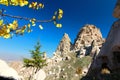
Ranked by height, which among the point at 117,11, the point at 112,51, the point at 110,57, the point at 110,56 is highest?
the point at 117,11

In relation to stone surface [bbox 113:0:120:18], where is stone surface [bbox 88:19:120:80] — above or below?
below

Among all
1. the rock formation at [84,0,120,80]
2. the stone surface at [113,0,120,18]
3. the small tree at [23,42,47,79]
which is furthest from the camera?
the small tree at [23,42,47,79]

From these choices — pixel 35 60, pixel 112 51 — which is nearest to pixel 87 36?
pixel 35 60

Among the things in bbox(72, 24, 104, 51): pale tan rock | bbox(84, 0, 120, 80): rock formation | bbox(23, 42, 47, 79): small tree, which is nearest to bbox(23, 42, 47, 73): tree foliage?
bbox(23, 42, 47, 79): small tree

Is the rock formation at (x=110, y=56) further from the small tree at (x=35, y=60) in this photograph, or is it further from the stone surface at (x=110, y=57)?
the small tree at (x=35, y=60)

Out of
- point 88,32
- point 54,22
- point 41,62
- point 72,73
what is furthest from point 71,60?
point 54,22

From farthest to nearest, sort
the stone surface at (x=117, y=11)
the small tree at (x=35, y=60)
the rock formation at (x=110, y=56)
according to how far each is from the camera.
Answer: the small tree at (x=35, y=60) < the stone surface at (x=117, y=11) < the rock formation at (x=110, y=56)

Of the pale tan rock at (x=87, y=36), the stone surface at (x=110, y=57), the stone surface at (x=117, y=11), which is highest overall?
the pale tan rock at (x=87, y=36)

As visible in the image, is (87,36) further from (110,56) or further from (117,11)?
(110,56)

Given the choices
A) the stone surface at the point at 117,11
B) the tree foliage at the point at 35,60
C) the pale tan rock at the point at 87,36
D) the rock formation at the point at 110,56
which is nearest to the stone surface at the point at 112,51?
the rock formation at the point at 110,56

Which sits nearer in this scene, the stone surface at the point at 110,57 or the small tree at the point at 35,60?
the stone surface at the point at 110,57

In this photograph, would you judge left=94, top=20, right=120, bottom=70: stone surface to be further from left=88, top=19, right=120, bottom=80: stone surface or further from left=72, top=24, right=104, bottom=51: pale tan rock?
left=72, top=24, right=104, bottom=51: pale tan rock

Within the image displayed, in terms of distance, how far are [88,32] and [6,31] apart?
173m

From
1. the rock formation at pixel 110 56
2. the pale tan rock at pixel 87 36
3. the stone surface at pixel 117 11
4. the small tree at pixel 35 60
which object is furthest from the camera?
the pale tan rock at pixel 87 36
